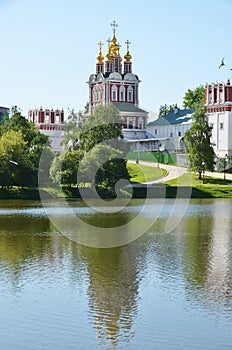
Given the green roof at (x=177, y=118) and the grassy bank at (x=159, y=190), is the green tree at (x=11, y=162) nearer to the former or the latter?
the grassy bank at (x=159, y=190)

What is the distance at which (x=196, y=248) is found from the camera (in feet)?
71.5

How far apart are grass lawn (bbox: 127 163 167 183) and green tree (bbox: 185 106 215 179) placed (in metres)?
3.00

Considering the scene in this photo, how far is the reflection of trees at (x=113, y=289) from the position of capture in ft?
42.9

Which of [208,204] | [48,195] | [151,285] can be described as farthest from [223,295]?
[48,195]

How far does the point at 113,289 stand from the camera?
15836mm

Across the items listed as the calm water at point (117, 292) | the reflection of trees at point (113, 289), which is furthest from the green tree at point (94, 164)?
the reflection of trees at point (113, 289)

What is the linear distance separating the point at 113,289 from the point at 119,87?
63931mm

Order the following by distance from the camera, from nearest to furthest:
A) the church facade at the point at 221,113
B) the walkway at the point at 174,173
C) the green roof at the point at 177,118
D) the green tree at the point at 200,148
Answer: the green tree at the point at 200,148 → the walkway at the point at 174,173 → the church facade at the point at 221,113 → the green roof at the point at 177,118

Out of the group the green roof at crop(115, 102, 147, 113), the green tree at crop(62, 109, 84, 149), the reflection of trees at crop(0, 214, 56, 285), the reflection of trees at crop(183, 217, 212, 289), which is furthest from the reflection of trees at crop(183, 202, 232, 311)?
the green roof at crop(115, 102, 147, 113)

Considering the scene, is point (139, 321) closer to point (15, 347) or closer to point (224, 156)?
point (15, 347)

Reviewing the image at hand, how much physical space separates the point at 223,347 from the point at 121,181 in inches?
1228

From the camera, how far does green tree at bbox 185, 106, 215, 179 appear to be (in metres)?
49.0

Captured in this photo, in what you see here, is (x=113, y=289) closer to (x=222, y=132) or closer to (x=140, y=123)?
(x=222, y=132)

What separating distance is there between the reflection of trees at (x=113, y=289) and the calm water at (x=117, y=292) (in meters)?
0.02
